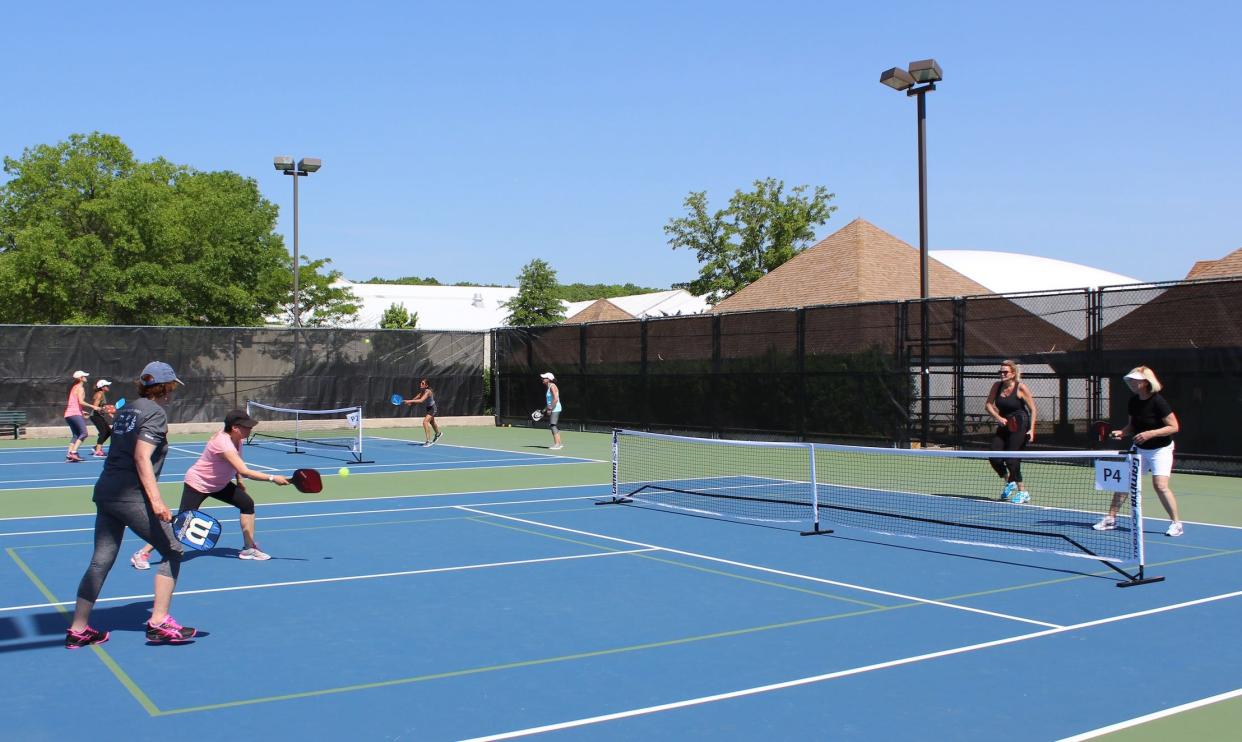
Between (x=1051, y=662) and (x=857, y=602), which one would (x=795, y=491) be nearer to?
(x=857, y=602)

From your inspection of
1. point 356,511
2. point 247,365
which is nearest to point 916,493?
point 356,511

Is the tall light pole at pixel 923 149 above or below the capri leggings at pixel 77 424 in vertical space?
above

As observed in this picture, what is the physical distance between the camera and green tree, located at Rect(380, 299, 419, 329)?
59.0m

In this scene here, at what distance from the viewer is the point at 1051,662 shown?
629 centimetres

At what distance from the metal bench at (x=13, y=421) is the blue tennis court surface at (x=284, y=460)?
9.92 feet

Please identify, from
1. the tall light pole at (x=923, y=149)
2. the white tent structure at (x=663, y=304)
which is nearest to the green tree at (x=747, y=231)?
the white tent structure at (x=663, y=304)

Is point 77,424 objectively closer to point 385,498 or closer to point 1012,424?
point 385,498

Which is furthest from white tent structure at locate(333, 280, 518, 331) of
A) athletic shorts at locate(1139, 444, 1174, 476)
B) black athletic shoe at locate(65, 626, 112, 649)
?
black athletic shoe at locate(65, 626, 112, 649)

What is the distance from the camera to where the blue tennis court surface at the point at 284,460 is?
17.7 metres

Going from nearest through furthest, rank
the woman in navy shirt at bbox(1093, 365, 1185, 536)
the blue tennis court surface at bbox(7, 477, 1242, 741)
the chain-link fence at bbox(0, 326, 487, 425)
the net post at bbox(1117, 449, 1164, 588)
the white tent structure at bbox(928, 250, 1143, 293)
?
Result: the blue tennis court surface at bbox(7, 477, 1242, 741) < the net post at bbox(1117, 449, 1164, 588) < the woman in navy shirt at bbox(1093, 365, 1185, 536) < the chain-link fence at bbox(0, 326, 487, 425) < the white tent structure at bbox(928, 250, 1143, 293)

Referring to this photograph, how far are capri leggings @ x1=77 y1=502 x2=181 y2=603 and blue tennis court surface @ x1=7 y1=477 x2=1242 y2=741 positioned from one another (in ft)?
1.44

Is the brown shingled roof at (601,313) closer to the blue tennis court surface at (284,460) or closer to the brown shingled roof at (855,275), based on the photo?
the brown shingled roof at (855,275)

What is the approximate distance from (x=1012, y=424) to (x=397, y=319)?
49145mm

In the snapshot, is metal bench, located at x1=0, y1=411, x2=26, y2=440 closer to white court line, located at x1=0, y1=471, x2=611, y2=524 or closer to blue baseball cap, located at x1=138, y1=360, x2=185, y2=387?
white court line, located at x1=0, y1=471, x2=611, y2=524
